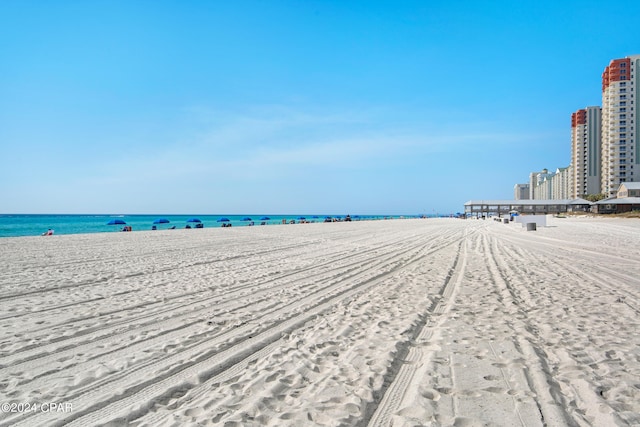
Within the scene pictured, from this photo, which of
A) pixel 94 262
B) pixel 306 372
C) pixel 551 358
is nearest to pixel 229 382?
pixel 306 372

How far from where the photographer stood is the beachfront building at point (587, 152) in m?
97.4

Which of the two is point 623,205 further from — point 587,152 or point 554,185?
point 554,185

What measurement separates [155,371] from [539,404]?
10.2ft

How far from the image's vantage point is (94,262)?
10.3 meters

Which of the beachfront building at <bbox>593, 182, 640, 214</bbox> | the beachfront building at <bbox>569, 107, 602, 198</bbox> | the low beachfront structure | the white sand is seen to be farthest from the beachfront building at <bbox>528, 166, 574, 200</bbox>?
the white sand

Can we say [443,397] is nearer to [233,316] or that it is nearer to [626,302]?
[233,316]

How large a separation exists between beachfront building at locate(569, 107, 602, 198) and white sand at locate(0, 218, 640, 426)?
110 metres

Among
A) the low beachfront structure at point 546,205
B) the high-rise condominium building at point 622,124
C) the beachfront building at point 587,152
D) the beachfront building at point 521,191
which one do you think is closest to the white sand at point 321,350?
the low beachfront structure at point 546,205

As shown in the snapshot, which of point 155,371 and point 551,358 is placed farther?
point 551,358

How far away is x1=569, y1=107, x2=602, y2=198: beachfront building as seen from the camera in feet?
319

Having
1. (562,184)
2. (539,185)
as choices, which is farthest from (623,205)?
(539,185)

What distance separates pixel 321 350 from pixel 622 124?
107729 millimetres

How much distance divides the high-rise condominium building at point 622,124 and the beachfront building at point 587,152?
12.0 metres

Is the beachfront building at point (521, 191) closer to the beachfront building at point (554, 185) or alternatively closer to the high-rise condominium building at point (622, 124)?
the beachfront building at point (554, 185)
